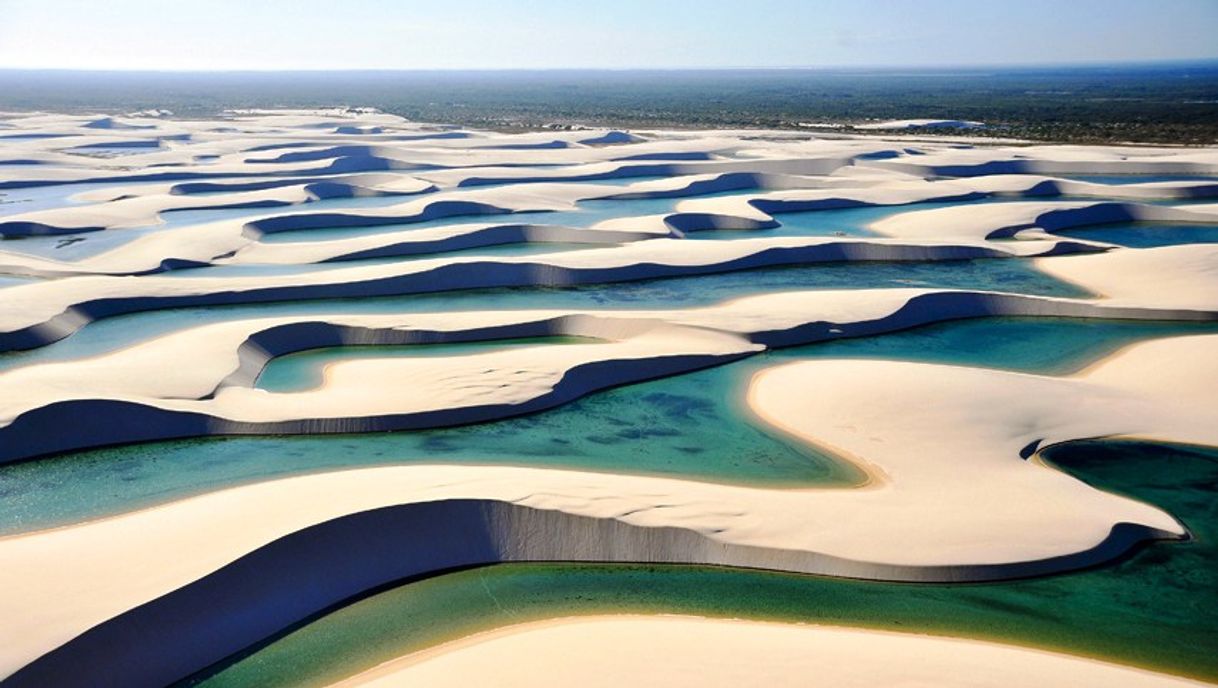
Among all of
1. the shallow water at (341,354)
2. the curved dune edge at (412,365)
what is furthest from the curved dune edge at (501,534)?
the shallow water at (341,354)

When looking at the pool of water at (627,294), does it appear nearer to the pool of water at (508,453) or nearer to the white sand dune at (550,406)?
the white sand dune at (550,406)

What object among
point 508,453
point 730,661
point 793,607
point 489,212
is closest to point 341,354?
point 508,453

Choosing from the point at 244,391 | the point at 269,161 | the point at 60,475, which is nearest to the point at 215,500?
the point at 60,475

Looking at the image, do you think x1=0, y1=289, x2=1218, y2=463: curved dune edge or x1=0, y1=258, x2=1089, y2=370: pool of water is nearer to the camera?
x1=0, y1=289, x2=1218, y2=463: curved dune edge

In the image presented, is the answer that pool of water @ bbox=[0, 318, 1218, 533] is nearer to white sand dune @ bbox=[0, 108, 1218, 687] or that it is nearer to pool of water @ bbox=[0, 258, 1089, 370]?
white sand dune @ bbox=[0, 108, 1218, 687]

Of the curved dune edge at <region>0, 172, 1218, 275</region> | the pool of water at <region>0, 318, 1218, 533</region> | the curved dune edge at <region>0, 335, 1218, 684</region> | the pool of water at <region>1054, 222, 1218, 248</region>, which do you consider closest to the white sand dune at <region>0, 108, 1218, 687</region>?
the curved dune edge at <region>0, 335, 1218, 684</region>

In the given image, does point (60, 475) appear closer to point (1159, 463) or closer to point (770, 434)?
point (770, 434)

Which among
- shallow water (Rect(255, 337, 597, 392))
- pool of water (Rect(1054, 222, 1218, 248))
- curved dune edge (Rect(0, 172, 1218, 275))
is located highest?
curved dune edge (Rect(0, 172, 1218, 275))
